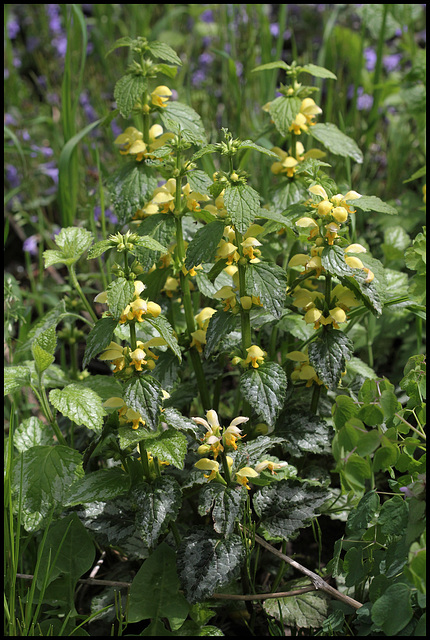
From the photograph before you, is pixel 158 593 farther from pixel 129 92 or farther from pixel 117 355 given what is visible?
pixel 129 92

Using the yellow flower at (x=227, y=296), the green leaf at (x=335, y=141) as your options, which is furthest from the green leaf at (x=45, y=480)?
the green leaf at (x=335, y=141)

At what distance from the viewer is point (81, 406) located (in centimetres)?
139

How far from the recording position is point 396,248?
6.36 feet

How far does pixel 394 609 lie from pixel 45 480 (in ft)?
2.50

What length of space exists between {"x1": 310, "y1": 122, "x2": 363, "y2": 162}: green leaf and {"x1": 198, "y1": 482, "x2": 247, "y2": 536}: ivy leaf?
93 cm

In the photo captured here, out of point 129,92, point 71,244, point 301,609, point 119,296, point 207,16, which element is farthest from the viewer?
point 207,16

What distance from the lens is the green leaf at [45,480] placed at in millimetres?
1392

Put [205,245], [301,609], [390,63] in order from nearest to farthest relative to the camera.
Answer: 1. [205,245]
2. [301,609]
3. [390,63]

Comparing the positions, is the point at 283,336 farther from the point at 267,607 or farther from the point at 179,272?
the point at 267,607

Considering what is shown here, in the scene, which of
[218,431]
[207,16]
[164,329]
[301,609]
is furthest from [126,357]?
[207,16]

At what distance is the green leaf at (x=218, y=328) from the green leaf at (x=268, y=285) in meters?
0.10

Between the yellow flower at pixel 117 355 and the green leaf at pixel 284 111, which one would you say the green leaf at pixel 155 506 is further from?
the green leaf at pixel 284 111

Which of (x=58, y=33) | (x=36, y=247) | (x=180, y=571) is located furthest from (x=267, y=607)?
(x=58, y=33)

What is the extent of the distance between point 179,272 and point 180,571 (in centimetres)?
68
